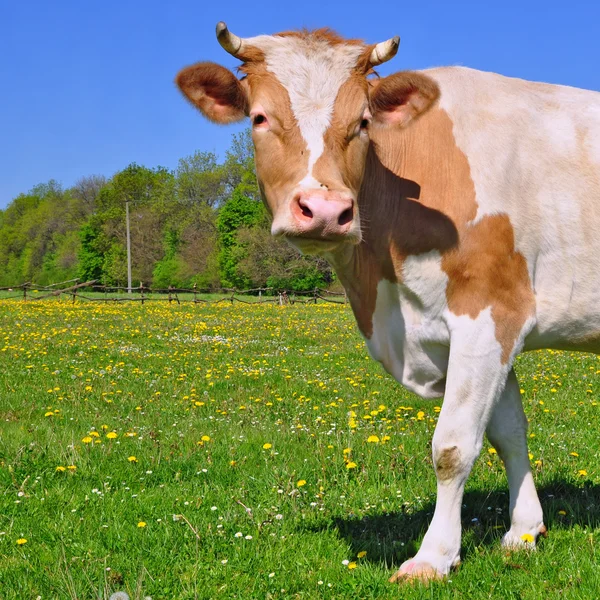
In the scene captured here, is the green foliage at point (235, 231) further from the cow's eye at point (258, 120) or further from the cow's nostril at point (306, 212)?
the cow's nostril at point (306, 212)

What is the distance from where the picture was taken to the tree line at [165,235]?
216ft

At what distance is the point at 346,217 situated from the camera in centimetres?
382

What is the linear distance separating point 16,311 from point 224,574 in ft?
89.4

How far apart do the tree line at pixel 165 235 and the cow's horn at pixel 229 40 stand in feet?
167

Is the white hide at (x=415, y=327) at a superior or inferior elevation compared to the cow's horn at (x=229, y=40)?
inferior

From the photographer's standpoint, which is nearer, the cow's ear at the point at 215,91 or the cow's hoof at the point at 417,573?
the cow's hoof at the point at 417,573

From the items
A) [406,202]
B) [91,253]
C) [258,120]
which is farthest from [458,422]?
[91,253]

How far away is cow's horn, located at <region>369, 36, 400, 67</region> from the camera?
444 cm

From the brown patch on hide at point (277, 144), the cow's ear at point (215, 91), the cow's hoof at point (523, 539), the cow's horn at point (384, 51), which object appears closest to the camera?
the brown patch on hide at point (277, 144)

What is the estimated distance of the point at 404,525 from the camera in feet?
17.0

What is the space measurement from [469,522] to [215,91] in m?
3.50

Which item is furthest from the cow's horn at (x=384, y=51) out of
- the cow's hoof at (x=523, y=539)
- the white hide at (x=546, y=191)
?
the cow's hoof at (x=523, y=539)

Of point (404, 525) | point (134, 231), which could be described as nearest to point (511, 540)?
point (404, 525)

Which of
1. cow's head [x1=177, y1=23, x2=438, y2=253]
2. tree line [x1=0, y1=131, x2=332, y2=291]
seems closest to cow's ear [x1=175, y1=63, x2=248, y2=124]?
cow's head [x1=177, y1=23, x2=438, y2=253]
